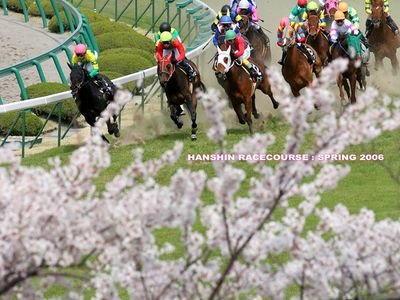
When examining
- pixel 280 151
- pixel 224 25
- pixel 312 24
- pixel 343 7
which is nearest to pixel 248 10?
pixel 312 24

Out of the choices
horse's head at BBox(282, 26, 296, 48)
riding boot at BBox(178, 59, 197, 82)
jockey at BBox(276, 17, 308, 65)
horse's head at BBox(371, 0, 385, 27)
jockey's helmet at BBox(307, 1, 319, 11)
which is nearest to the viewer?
riding boot at BBox(178, 59, 197, 82)

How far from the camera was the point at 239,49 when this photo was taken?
19406 millimetres

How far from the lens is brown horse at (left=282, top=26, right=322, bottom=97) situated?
20859 mm

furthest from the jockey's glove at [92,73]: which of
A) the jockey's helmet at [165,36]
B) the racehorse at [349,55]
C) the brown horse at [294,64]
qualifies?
the racehorse at [349,55]

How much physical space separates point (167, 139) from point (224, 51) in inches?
72.9

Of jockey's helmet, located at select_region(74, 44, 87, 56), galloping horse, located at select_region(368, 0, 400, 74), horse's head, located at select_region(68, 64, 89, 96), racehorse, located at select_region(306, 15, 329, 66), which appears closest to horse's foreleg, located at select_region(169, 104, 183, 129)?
horse's head, located at select_region(68, 64, 89, 96)

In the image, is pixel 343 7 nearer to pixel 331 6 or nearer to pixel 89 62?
pixel 331 6

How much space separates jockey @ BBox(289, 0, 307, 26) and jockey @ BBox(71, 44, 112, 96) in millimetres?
3385

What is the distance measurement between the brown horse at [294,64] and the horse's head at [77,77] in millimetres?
3123

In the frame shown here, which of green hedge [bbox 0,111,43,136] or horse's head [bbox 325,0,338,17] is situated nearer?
green hedge [bbox 0,111,43,136]

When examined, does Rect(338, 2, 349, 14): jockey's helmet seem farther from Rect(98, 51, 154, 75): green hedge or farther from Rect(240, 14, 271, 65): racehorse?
Rect(98, 51, 154, 75): green hedge

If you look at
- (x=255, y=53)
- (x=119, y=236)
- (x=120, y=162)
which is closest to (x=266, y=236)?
(x=119, y=236)

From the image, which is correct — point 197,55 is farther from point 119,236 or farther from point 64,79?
point 119,236

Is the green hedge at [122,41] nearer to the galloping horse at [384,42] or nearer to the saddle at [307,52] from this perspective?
the galloping horse at [384,42]
